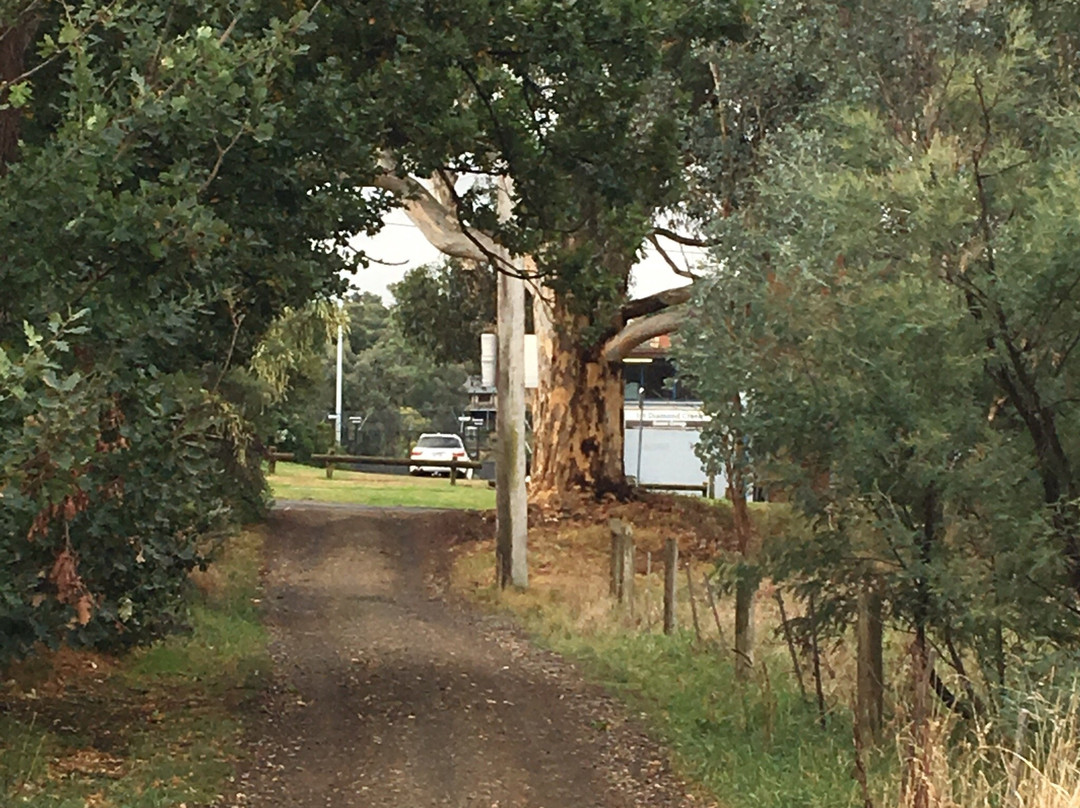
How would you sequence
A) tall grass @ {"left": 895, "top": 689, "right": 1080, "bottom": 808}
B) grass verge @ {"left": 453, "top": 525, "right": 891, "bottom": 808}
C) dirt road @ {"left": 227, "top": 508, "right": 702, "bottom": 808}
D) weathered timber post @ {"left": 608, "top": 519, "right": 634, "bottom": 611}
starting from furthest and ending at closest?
weathered timber post @ {"left": 608, "top": 519, "right": 634, "bottom": 611} < dirt road @ {"left": 227, "top": 508, "right": 702, "bottom": 808} < grass verge @ {"left": 453, "top": 525, "right": 891, "bottom": 808} < tall grass @ {"left": 895, "top": 689, "right": 1080, "bottom": 808}

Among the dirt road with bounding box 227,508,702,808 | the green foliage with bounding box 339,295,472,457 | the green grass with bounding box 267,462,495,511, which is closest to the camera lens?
the dirt road with bounding box 227,508,702,808

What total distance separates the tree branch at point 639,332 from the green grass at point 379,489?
508cm

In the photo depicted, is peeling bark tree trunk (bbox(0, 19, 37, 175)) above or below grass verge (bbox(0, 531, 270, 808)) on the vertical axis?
above

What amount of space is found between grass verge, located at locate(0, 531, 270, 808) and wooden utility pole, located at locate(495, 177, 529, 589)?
5.39m

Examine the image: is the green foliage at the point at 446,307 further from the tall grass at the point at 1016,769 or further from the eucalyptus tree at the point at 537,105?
the tall grass at the point at 1016,769

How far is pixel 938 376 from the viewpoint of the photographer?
8.16 m

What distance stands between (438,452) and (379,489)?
1586 centimetres

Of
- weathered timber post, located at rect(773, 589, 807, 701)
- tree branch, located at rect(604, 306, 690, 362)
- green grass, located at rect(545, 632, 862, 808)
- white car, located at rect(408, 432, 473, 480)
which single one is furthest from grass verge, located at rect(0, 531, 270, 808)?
white car, located at rect(408, 432, 473, 480)

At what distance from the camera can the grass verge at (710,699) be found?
28.3 ft

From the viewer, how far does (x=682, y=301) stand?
2672cm

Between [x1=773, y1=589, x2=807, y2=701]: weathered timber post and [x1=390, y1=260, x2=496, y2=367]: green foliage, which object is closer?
[x1=773, y1=589, x2=807, y2=701]: weathered timber post

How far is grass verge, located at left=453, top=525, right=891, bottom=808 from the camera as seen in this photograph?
339 inches

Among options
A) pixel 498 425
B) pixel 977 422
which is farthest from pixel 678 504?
pixel 977 422

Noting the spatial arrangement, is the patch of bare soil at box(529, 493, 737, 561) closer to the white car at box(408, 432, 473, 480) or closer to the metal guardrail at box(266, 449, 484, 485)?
the metal guardrail at box(266, 449, 484, 485)
